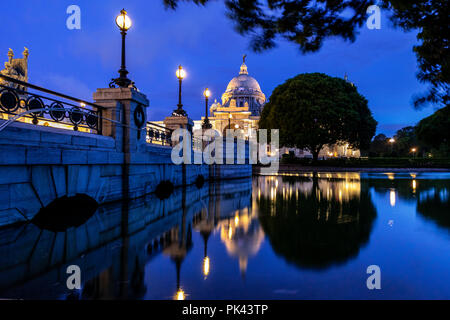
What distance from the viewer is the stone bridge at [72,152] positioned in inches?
214

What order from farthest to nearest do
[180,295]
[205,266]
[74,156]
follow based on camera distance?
[74,156]
[205,266]
[180,295]

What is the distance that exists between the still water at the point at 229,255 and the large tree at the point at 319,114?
1159 inches

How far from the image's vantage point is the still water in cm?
309

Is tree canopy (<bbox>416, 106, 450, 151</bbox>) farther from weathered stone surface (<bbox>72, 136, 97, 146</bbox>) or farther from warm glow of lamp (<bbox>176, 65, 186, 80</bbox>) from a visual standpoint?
weathered stone surface (<bbox>72, 136, 97, 146</bbox>)

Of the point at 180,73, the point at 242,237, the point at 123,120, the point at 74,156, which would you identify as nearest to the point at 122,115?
the point at 123,120

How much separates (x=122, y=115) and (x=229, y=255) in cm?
636

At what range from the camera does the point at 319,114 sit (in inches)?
1377

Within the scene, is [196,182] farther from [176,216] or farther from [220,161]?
[176,216]

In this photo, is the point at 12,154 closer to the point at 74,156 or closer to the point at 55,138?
the point at 55,138

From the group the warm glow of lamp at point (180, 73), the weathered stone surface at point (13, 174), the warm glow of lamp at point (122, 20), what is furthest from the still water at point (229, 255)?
the warm glow of lamp at point (180, 73)

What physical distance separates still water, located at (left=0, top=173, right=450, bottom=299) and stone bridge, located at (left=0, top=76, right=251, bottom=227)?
622mm

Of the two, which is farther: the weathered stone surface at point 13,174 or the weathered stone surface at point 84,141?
the weathered stone surface at point 84,141
